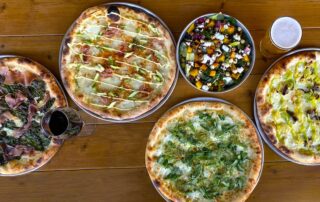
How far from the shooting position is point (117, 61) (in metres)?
1.90

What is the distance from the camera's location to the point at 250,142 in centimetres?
189

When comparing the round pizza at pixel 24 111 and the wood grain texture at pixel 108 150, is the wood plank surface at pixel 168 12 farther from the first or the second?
the wood grain texture at pixel 108 150

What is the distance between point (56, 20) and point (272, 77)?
40.3 inches

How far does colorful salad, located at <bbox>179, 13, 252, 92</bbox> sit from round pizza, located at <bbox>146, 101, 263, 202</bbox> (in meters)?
0.12

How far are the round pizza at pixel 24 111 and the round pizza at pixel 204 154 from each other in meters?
0.48

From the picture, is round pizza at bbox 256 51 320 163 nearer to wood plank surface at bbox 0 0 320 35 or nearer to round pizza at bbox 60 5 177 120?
wood plank surface at bbox 0 0 320 35

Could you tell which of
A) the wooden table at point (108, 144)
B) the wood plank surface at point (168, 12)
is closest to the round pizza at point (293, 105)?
the wooden table at point (108, 144)

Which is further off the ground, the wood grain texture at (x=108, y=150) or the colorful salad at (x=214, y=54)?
the colorful salad at (x=214, y=54)

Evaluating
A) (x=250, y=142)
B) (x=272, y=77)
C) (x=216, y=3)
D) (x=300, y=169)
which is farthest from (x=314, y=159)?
(x=216, y=3)

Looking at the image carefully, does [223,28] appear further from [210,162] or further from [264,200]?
[264,200]

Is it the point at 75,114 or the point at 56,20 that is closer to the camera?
the point at 75,114

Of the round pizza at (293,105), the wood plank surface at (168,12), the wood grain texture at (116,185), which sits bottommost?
the wood grain texture at (116,185)

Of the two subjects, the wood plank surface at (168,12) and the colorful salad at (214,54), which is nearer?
the colorful salad at (214,54)

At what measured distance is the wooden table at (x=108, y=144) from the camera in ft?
6.33
